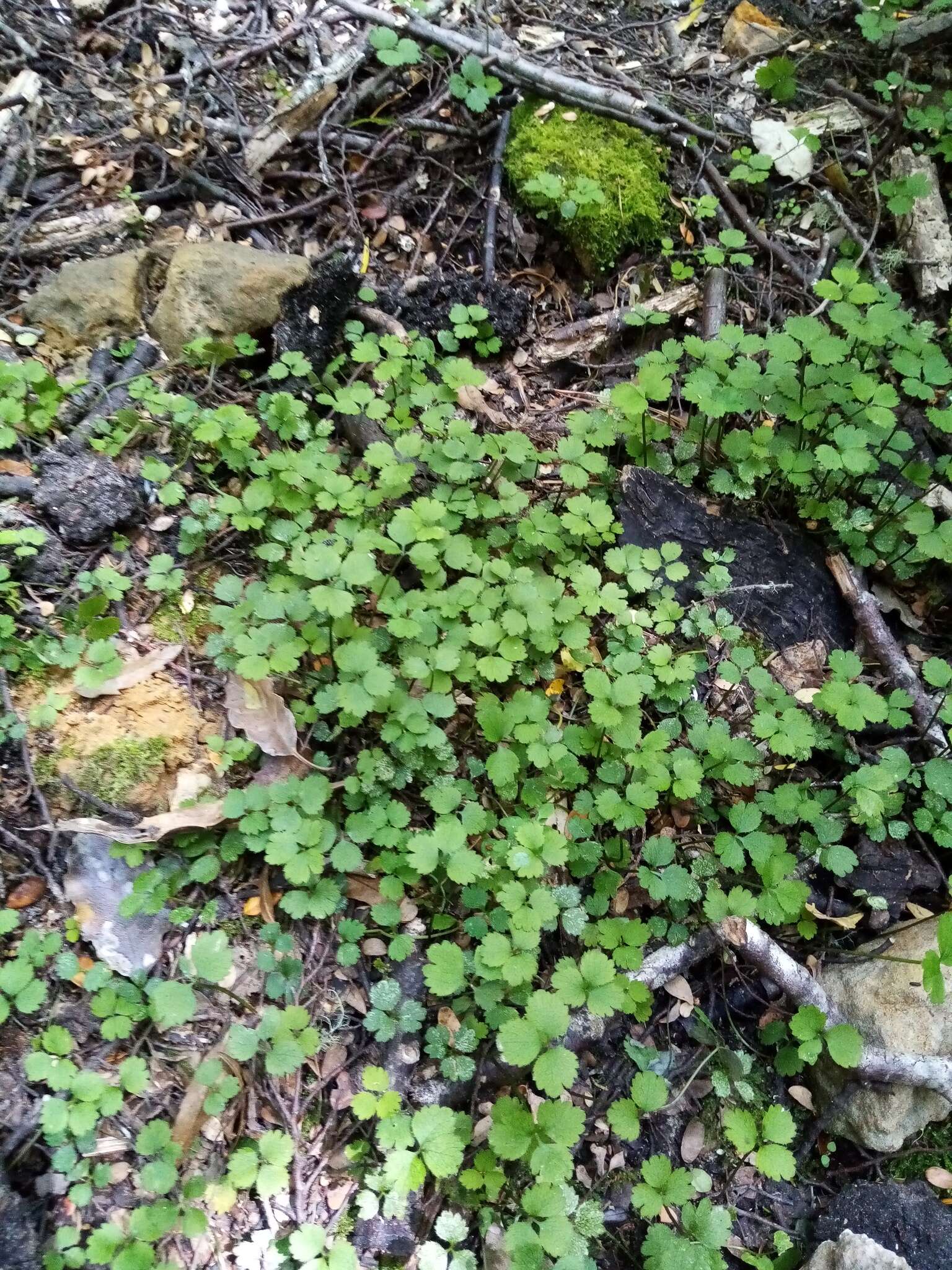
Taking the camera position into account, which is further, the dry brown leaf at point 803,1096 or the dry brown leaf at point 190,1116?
the dry brown leaf at point 803,1096

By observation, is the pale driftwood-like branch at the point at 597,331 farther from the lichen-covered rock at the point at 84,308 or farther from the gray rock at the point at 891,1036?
the gray rock at the point at 891,1036

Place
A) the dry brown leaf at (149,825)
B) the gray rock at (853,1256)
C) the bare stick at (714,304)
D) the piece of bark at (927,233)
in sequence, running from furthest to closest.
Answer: the piece of bark at (927,233), the bare stick at (714,304), the dry brown leaf at (149,825), the gray rock at (853,1256)

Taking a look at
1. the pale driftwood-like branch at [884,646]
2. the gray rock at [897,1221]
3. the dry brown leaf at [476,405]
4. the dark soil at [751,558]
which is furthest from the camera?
the dry brown leaf at [476,405]

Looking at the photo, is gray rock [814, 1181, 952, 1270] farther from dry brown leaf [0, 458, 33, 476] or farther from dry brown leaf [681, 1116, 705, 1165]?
dry brown leaf [0, 458, 33, 476]

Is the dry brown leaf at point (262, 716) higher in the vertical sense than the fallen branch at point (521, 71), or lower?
lower

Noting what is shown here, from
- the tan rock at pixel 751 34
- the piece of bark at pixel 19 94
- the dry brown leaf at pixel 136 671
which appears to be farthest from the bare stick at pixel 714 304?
the piece of bark at pixel 19 94

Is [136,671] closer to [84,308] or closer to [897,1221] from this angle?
[84,308]

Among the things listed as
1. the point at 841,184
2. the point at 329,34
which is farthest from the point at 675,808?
the point at 329,34
